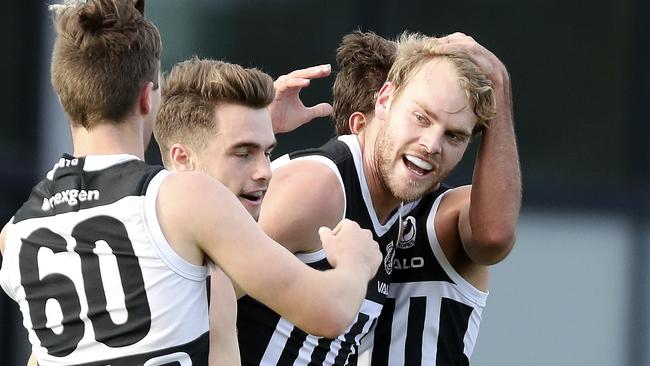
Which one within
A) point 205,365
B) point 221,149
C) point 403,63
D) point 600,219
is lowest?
point 600,219

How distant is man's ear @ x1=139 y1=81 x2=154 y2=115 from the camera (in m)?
Answer: 2.55

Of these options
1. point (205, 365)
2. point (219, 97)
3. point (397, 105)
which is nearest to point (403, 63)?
point (397, 105)

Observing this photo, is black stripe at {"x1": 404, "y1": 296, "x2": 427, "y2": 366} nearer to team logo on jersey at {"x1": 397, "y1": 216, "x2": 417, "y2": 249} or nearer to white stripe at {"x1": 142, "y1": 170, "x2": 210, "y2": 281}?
team logo on jersey at {"x1": 397, "y1": 216, "x2": 417, "y2": 249}

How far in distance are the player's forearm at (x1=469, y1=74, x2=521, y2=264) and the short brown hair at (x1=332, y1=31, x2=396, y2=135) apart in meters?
0.42

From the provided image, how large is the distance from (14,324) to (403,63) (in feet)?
10.0

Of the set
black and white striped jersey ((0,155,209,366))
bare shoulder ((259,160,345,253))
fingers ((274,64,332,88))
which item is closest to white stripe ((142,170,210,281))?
black and white striped jersey ((0,155,209,366))

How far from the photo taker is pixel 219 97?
3291 millimetres

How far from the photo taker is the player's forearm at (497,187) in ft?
12.3

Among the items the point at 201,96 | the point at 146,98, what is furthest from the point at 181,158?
the point at 146,98

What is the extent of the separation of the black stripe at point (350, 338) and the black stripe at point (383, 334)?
23 centimetres

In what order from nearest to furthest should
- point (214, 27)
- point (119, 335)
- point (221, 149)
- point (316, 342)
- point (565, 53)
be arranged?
point (119, 335) → point (221, 149) → point (316, 342) → point (214, 27) → point (565, 53)

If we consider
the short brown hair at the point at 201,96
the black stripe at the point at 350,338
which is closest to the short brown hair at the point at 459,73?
the short brown hair at the point at 201,96

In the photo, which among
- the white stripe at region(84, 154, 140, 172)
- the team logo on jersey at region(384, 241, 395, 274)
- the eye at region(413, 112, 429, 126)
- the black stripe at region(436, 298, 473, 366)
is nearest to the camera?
the white stripe at region(84, 154, 140, 172)

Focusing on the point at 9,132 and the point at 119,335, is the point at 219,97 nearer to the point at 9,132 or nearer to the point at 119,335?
the point at 119,335
